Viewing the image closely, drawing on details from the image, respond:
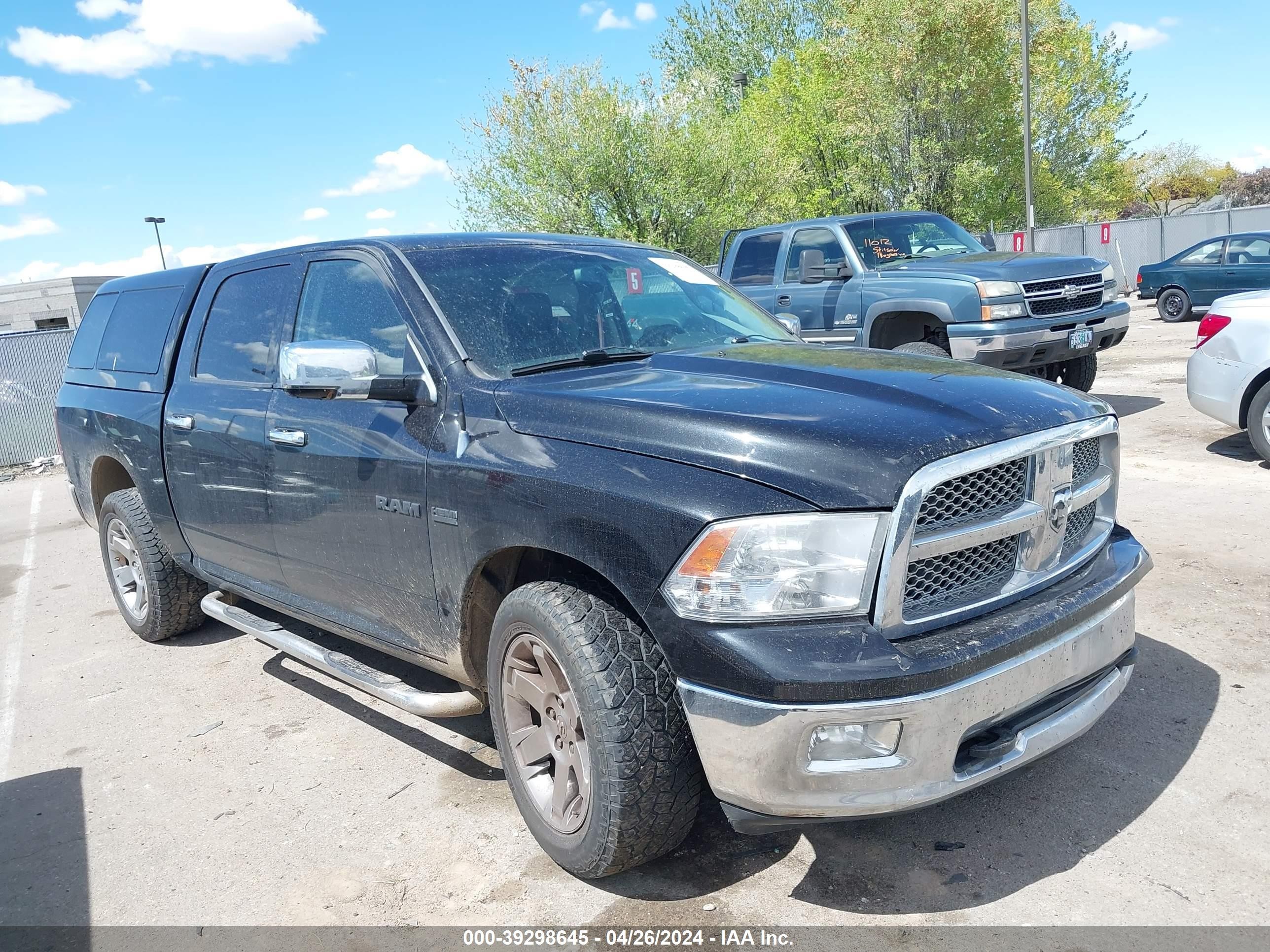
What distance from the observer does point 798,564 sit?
2.38 m

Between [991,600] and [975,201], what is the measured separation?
33.0 meters

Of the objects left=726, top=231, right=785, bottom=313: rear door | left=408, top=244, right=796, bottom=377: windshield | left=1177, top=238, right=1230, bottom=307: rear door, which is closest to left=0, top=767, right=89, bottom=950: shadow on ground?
left=408, top=244, right=796, bottom=377: windshield

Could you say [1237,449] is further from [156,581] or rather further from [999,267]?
[156,581]

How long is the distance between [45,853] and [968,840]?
312cm

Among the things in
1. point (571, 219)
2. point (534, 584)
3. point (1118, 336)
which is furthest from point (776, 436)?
point (571, 219)

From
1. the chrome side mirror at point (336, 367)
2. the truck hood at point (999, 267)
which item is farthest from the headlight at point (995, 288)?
the chrome side mirror at point (336, 367)

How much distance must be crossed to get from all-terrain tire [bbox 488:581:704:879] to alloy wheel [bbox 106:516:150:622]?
11.8 feet

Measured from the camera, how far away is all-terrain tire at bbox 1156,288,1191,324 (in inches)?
738

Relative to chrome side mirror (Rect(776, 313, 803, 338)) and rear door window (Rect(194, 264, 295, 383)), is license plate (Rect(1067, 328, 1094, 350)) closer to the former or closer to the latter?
chrome side mirror (Rect(776, 313, 803, 338))

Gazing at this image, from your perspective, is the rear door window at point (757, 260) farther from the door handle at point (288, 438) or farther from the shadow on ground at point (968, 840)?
the shadow on ground at point (968, 840)

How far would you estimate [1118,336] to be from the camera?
30.7ft

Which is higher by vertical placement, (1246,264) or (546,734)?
(1246,264)

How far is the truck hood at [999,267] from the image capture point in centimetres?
856

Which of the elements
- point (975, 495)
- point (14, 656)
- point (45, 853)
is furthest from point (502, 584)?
point (14, 656)
